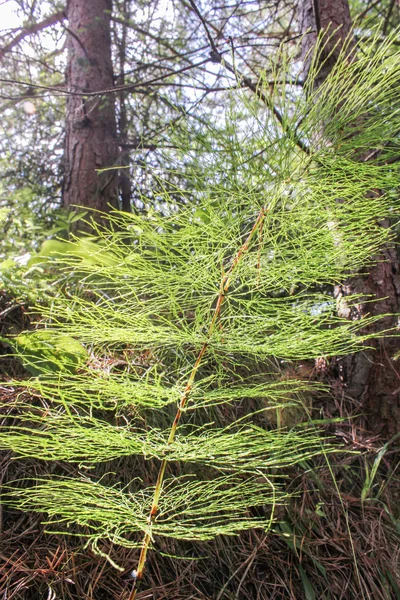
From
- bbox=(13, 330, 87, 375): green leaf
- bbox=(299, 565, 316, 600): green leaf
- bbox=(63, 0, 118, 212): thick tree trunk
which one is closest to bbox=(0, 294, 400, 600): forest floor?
bbox=(299, 565, 316, 600): green leaf

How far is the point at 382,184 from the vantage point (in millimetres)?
1173

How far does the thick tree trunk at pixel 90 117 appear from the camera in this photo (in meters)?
2.75

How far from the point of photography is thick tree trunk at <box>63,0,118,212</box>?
2.75 metres

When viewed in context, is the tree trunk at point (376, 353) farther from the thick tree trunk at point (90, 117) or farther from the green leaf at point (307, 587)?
the thick tree trunk at point (90, 117)

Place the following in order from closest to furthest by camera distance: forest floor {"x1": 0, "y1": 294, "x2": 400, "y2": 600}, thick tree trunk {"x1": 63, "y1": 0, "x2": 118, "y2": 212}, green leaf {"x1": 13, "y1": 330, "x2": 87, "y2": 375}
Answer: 1. forest floor {"x1": 0, "y1": 294, "x2": 400, "y2": 600}
2. green leaf {"x1": 13, "y1": 330, "x2": 87, "y2": 375}
3. thick tree trunk {"x1": 63, "y1": 0, "x2": 118, "y2": 212}

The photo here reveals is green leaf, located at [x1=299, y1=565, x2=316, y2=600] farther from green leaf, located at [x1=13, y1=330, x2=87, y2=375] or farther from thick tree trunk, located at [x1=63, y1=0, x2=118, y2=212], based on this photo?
thick tree trunk, located at [x1=63, y1=0, x2=118, y2=212]

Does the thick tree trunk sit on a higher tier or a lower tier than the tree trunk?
higher

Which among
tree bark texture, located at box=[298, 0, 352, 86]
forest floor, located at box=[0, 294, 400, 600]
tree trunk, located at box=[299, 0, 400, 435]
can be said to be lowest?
forest floor, located at box=[0, 294, 400, 600]

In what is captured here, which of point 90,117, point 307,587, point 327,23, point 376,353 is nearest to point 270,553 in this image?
point 307,587

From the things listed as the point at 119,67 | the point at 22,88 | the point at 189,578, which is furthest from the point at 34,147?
the point at 189,578

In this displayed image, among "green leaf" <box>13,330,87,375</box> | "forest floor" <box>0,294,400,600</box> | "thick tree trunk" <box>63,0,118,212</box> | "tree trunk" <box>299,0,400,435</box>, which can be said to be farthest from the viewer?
"thick tree trunk" <box>63,0,118,212</box>

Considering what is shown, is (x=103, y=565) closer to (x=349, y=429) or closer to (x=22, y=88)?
(x=349, y=429)

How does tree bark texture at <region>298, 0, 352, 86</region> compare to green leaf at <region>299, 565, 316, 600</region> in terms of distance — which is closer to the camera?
green leaf at <region>299, 565, 316, 600</region>

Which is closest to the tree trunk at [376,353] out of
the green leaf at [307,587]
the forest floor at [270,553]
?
the forest floor at [270,553]
